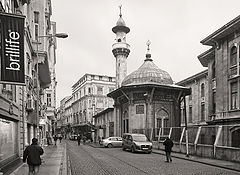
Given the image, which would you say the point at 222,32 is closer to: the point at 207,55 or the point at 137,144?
the point at 207,55

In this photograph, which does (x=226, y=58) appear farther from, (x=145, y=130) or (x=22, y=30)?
(x=22, y=30)

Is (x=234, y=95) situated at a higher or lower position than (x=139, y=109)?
higher

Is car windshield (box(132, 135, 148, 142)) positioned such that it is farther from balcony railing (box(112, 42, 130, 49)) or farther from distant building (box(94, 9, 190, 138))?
balcony railing (box(112, 42, 130, 49))

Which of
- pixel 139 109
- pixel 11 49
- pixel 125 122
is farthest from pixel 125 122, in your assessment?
pixel 11 49

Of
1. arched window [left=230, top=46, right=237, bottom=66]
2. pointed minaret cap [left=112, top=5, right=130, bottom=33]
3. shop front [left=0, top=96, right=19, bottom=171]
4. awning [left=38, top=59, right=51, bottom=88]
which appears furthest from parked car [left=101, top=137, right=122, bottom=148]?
pointed minaret cap [left=112, top=5, right=130, bottom=33]

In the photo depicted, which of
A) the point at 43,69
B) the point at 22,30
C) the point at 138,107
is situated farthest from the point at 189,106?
the point at 22,30

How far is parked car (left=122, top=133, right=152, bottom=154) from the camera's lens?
2559 cm

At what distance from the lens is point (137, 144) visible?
2580cm

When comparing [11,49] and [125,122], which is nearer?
[11,49]

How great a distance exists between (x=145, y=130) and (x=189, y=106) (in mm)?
20601

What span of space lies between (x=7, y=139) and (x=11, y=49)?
590 centimetres

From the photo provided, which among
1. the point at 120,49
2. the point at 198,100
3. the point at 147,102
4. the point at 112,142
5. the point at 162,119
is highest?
the point at 120,49

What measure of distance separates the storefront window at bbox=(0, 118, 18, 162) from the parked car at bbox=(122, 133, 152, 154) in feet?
39.4

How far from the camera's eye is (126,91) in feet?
124
